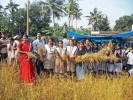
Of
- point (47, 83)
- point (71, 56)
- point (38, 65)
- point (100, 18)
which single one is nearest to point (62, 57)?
point (71, 56)

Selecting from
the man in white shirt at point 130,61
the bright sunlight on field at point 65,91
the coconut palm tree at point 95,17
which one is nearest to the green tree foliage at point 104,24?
the coconut palm tree at point 95,17

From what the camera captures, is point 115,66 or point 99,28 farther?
point 99,28

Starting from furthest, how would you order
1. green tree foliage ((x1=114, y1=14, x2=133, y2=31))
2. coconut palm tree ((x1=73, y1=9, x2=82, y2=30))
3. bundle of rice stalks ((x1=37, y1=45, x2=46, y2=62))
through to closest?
green tree foliage ((x1=114, y1=14, x2=133, y2=31)), coconut palm tree ((x1=73, y1=9, x2=82, y2=30)), bundle of rice stalks ((x1=37, y1=45, x2=46, y2=62))

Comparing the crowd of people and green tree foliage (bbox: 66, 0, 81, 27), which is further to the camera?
green tree foliage (bbox: 66, 0, 81, 27)

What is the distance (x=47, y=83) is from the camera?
15.3ft

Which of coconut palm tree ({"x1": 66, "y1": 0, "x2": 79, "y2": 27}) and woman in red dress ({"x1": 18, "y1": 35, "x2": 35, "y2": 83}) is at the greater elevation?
coconut palm tree ({"x1": 66, "y1": 0, "x2": 79, "y2": 27})

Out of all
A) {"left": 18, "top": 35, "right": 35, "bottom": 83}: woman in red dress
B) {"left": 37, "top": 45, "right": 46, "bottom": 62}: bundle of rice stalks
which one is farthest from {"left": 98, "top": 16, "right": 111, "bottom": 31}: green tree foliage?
{"left": 18, "top": 35, "right": 35, "bottom": 83}: woman in red dress

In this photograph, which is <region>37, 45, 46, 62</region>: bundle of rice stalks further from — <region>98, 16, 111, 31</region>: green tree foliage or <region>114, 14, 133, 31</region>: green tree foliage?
<region>114, 14, 133, 31</region>: green tree foliage

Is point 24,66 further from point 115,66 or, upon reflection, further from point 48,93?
point 115,66

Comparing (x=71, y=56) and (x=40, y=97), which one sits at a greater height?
(x=71, y=56)

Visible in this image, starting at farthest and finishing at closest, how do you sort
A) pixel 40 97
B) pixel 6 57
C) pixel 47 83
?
→ pixel 6 57 < pixel 47 83 < pixel 40 97

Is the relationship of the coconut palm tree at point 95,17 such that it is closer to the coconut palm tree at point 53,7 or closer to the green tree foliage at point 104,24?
the green tree foliage at point 104,24

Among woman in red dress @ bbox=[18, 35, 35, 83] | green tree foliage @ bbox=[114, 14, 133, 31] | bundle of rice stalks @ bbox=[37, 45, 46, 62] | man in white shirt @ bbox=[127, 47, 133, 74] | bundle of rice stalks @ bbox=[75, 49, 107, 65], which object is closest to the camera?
woman in red dress @ bbox=[18, 35, 35, 83]

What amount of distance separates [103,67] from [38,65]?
1728 mm
